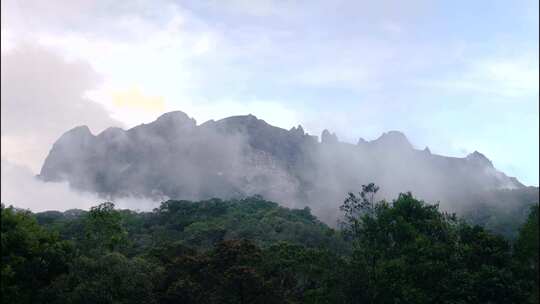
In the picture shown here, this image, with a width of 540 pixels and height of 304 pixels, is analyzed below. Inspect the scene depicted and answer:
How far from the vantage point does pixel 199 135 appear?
134 m

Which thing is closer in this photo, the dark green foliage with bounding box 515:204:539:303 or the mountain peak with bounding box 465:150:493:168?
the dark green foliage with bounding box 515:204:539:303

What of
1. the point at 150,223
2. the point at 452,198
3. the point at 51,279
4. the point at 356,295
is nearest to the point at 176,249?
the point at 51,279

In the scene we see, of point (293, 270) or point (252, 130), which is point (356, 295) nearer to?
point (293, 270)

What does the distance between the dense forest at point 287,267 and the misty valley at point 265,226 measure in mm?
90

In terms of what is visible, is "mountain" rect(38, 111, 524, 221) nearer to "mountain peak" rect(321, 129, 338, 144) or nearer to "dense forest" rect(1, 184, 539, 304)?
"mountain peak" rect(321, 129, 338, 144)

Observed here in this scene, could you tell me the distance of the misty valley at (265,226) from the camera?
2944 centimetres

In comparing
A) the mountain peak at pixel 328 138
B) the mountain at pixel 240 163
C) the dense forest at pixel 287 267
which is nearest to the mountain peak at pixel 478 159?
the mountain at pixel 240 163

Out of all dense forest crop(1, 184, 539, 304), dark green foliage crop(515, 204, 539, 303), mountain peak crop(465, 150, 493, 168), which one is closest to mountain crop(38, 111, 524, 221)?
mountain peak crop(465, 150, 493, 168)

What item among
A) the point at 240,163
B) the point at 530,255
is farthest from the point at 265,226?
the point at 240,163

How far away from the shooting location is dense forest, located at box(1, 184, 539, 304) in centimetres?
2798

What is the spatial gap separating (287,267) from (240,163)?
308 ft

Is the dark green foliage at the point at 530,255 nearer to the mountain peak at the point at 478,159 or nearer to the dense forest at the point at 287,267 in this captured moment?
the dense forest at the point at 287,267

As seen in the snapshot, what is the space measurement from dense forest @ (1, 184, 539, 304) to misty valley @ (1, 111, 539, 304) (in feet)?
0.30

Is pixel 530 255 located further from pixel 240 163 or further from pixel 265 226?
pixel 240 163
